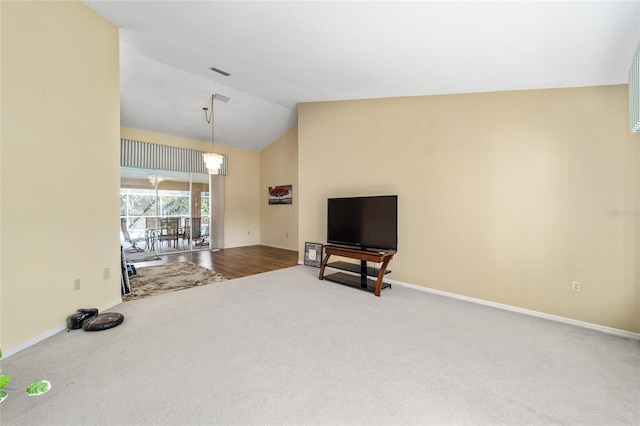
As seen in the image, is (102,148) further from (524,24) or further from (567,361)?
(567,361)

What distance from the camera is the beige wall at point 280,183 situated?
7274 mm

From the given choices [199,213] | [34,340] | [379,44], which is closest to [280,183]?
[199,213]

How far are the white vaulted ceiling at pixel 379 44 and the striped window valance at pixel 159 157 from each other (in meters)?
1.99

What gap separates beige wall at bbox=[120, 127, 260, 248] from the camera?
7.64 m

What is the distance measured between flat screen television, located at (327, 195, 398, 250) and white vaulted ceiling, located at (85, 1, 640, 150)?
1.66m

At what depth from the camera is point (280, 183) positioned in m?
7.71

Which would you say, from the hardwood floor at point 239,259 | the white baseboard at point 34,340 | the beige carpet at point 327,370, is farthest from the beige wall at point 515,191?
the white baseboard at point 34,340

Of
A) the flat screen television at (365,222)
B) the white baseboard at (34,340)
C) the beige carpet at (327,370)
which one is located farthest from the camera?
the flat screen television at (365,222)

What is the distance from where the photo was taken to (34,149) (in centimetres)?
238

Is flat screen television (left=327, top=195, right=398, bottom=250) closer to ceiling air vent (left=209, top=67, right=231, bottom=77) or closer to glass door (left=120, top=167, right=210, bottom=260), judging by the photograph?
ceiling air vent (left=209, top=67, right=231, bottom=77)

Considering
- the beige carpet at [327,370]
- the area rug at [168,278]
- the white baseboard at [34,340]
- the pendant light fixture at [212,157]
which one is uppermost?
the pendant light fixture at [212,157]

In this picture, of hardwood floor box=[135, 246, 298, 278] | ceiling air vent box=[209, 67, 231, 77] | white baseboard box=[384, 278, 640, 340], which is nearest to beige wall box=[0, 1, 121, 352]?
ceiling air vent box=[209, 67, 231, 77]

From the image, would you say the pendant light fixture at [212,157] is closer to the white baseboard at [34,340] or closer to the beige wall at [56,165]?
the beige wall at [56,165]

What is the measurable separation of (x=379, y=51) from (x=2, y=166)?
355cm
